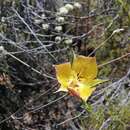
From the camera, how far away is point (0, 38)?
6.86 ft

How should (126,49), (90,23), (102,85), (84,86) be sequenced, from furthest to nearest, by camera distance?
(90,23)
(126,49)
(102,85)
(84,86)

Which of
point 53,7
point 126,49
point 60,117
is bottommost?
point 60,117

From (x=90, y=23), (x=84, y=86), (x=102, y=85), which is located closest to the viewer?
(x=84, y=86)

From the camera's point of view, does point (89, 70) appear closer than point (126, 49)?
Yes

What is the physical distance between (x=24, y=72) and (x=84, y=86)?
3.54ft

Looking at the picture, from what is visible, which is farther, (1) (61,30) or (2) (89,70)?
(1) (61,30)

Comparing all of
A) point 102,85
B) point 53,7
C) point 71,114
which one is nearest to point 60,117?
point 71,114

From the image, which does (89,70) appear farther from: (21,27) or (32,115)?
(21,27)

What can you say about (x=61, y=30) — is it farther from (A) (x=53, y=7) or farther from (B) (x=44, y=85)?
(B) (x=44, y=85)

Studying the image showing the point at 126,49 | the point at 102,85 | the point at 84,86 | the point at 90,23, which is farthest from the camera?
the point at 90,23

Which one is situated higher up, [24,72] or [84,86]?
[84,86]

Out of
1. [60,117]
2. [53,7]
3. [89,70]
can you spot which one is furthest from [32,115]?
[89,70]

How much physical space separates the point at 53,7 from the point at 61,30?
195 mm

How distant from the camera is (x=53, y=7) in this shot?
2375mm
